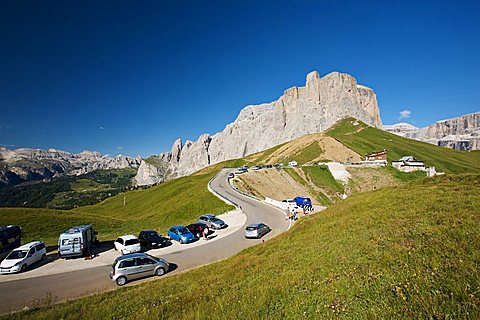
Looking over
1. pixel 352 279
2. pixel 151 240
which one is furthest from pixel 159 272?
pixel 352 279

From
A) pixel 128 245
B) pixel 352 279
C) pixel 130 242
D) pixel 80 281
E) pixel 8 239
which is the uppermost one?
pixel 352 279

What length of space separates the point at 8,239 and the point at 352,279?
1203 inches

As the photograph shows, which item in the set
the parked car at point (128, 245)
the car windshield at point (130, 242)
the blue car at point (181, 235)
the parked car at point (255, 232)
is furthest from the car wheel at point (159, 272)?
the parked car at point (255, 232)

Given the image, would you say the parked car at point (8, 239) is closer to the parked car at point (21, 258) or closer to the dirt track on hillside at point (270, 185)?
the parked car at point (21, 258)

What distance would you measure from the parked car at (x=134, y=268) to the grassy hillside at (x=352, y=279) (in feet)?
10.9

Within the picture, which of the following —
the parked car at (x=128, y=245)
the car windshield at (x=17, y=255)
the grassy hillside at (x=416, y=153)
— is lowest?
the parked car at (x=128, y=245)

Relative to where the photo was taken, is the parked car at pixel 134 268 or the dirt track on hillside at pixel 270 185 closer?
the parked car at pixel 134 268

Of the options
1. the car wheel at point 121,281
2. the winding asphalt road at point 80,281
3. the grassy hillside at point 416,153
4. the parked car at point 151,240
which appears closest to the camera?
the winding asphalt road at point 80,281

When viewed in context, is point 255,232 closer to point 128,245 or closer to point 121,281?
point 128,245

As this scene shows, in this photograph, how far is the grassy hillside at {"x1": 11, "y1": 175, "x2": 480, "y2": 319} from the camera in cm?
737

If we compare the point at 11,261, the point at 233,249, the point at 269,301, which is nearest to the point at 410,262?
the point at 269,301

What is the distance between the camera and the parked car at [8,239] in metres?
22.9

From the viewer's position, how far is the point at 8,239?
77.5 ft

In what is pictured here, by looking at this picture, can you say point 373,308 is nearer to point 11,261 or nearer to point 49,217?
point 11,261
